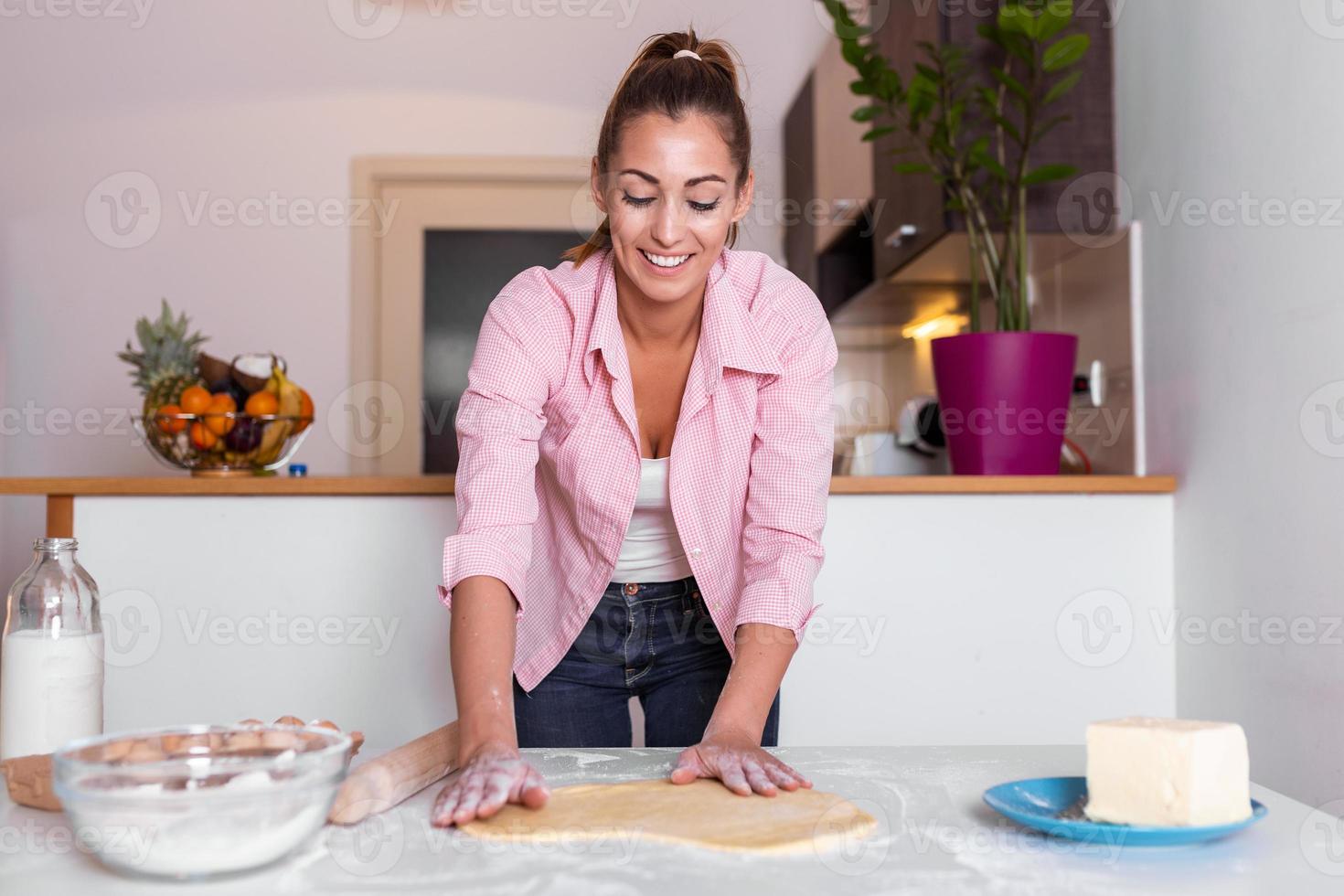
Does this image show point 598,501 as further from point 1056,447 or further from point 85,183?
point 85,183

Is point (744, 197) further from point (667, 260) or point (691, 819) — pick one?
point (691, 819)

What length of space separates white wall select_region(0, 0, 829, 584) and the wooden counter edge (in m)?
1.75

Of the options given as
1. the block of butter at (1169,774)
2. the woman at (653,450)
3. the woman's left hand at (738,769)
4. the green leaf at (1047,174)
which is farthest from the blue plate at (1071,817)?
the green leaf at (1047,174)

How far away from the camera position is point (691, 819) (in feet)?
2.63

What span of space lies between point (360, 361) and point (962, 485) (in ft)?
7.39

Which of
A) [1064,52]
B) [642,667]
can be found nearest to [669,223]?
[642,667]

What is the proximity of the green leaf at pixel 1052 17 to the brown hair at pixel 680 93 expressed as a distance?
2.72ft

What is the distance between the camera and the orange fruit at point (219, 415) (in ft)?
6.15

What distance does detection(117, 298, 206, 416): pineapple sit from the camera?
193 cm

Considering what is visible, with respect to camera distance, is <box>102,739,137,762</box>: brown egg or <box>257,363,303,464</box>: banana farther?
<box>257,363,303,464</box>: banana

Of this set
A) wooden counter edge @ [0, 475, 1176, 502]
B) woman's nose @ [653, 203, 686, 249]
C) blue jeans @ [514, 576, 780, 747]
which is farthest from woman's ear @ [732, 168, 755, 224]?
wooden counter edge @ [0, 475, 1176, 502]

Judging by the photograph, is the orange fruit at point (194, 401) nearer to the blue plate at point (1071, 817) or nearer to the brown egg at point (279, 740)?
the brown egg at point (279, 740)

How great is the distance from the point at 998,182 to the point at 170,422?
4.85 ft

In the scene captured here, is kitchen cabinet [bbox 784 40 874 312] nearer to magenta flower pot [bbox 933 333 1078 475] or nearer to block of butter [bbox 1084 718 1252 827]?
magenta flower pot [bbox 933 333 1078 475]
